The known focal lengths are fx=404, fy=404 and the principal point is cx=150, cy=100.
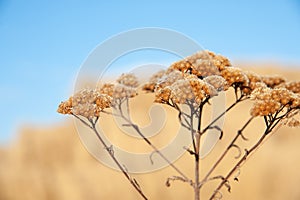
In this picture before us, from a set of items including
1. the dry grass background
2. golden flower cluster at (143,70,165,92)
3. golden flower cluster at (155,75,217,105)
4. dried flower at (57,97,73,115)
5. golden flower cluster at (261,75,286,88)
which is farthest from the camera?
the dry grass background

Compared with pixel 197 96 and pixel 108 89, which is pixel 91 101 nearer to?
pixel 108 89

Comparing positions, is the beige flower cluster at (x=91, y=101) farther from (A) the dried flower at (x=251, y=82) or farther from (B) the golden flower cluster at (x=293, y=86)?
(B) the golden flower cluster at (x=293, y=86)

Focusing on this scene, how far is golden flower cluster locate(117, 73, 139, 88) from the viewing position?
1708 mm

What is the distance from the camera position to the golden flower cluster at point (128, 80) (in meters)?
1.71

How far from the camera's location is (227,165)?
6.57m

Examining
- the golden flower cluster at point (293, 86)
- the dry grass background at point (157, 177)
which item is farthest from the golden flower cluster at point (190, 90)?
the dry grass background at point (157, 177)

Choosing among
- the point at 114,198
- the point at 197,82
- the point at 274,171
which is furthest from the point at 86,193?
the point at 197,82

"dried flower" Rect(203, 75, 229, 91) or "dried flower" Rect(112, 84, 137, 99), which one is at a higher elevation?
"dried flower" Rect(112, 84, 137, 99)

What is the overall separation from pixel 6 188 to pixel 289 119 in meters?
8.02

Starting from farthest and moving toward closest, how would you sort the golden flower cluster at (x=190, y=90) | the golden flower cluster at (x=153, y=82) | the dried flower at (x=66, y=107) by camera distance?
the golden flower cluster at (x=153, y=82), the dried flower at (x=66, y=107), the golden flower cluster at (x=190, y=90)

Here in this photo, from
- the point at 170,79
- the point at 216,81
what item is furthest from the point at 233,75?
the point at 170,79

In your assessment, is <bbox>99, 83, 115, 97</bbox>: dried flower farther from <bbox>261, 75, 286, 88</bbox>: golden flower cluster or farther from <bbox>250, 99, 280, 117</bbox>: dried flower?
<bbox>261, 75, 286, 88</bbox>: golden flower cluster

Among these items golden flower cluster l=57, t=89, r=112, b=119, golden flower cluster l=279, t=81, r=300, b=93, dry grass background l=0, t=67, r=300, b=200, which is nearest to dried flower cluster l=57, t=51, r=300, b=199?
golden flower cluster l=57, t=89, r=112, b=119

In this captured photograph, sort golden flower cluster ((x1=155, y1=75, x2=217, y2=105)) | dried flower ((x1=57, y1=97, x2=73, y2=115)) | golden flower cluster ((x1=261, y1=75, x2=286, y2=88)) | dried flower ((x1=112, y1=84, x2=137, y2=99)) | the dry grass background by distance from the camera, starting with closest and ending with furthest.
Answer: golden flower cluster ((x1=155, y1=75, x2=217, y2=105)) < dried flower ((x1=57, y1=97, x2=73, y2=115)) < dried flower ((x1=112, y1=84, x2=137, y2=99)) < golden flower cluster ((x1=261, y1=75, x2=286, y2=88)) < the dry grass background
